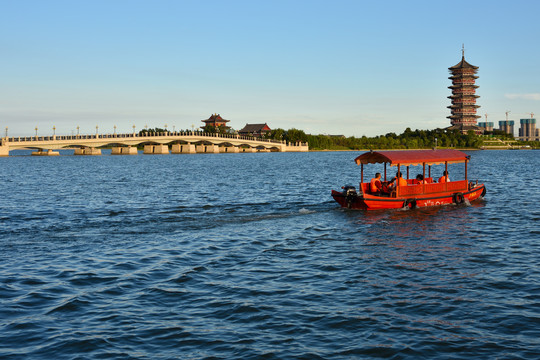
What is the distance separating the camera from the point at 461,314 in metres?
11.4

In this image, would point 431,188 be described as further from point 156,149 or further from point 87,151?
point 156,149

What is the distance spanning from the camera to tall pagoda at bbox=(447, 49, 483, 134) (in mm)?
183125

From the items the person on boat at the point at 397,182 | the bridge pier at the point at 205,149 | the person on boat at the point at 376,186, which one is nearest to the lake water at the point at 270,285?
the person on boat at the point at 397,182

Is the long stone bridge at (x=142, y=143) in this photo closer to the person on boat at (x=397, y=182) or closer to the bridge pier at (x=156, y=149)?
the bridge pier at (x=156, y=149)

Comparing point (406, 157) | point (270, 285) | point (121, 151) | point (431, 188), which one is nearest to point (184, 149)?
point (121, 151)

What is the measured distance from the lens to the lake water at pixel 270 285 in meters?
9.90

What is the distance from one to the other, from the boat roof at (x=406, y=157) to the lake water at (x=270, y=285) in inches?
104

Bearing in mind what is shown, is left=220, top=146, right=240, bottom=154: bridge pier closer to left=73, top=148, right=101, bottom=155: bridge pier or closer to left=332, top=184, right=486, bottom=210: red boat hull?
left=73, top=148, right=101, bottom=155: bridge pier

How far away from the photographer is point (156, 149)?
522ft

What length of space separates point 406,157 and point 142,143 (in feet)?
414

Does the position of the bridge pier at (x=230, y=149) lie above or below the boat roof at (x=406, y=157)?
above

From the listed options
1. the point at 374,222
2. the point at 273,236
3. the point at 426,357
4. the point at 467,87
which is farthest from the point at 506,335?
the point at 467,87

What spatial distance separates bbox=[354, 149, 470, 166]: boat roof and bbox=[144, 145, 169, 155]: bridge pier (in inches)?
5205

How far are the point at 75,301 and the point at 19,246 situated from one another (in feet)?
24.2
